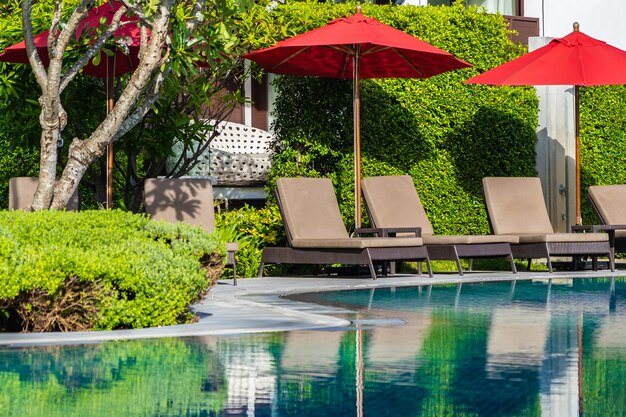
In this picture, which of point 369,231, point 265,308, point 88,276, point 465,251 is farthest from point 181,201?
point 88,276

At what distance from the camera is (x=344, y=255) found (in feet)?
51.5

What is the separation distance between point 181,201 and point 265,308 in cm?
439

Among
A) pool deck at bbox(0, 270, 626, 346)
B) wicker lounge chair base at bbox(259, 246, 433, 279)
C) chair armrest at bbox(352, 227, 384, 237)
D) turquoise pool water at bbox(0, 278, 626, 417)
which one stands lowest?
turquoise pool water at bbox(0, 278, 626, 417)

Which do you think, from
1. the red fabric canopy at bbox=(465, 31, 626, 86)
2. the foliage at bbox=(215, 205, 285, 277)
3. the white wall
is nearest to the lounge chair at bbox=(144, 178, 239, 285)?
the foliage at bbox=(215, 205, 285, 277)

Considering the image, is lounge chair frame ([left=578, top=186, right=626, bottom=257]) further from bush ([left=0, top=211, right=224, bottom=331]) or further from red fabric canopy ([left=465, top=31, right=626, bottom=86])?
bush ([left=0, top=211, right=224, bottom=331])

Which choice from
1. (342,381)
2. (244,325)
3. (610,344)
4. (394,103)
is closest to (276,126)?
(394,103)

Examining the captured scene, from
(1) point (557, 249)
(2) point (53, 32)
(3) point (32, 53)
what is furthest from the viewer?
(1) point (557, 249)

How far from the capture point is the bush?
29.0ft

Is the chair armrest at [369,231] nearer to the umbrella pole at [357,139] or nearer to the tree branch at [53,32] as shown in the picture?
the umbrella pole at [357,139]

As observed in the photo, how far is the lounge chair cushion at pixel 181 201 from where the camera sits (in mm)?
Answer: 15109

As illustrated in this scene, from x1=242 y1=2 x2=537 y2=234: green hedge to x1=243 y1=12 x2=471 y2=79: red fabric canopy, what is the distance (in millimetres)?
597

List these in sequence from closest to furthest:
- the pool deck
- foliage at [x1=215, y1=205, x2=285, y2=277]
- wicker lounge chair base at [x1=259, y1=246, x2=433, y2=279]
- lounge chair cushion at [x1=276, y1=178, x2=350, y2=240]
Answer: the pool deck < wicker lounge chair base at [x1=259, y1=246, x2=433, y2=279] < lounge chair cushion at [x1=276, y1=178, x2=350, y2=240] < foliage at [x1=215, y1=205, x2=285, y2=277]

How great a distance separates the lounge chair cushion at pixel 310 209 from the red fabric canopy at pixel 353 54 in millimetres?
1610

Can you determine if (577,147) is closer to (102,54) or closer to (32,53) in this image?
(102,54)
